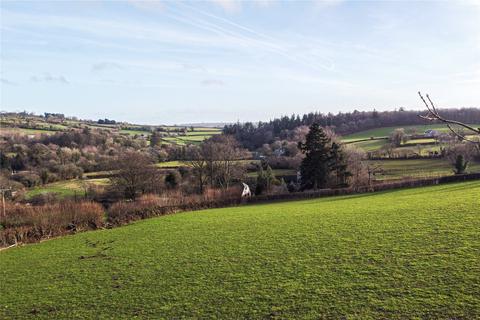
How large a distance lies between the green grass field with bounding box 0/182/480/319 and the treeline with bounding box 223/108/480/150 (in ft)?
255

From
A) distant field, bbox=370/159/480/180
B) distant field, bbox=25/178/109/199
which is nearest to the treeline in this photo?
distant field, bbox=370/159/480/180

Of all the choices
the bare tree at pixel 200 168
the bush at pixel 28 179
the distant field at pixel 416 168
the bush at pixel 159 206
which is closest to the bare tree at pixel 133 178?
the bare tree at pixel 200 168

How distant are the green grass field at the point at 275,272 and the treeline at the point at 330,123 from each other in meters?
77.8

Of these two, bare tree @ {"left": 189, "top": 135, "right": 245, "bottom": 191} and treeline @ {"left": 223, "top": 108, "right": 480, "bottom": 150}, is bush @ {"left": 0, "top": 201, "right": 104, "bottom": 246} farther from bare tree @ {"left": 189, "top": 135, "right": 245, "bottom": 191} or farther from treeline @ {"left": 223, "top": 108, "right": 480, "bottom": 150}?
treeline @ {"left": 223, "top": 108, "right": 480, "bottom": 150}

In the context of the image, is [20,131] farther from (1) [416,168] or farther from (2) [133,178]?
(1) [416,168]

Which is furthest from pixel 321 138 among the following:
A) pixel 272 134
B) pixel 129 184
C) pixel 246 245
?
pixel 272 134

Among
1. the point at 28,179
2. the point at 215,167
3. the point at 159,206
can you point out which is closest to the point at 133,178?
the point at 215,167

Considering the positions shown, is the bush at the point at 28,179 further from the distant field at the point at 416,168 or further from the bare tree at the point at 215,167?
the distant field at the point at 416,168

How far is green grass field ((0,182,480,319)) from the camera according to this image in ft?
30.3

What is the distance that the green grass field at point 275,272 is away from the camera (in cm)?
925

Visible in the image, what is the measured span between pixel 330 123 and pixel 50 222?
337 ft

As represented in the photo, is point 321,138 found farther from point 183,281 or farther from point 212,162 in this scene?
point 183,281

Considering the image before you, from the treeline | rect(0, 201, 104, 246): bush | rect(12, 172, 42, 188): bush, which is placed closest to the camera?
rect(0, 201, 104, 246): bush

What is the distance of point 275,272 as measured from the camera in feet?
38.6
